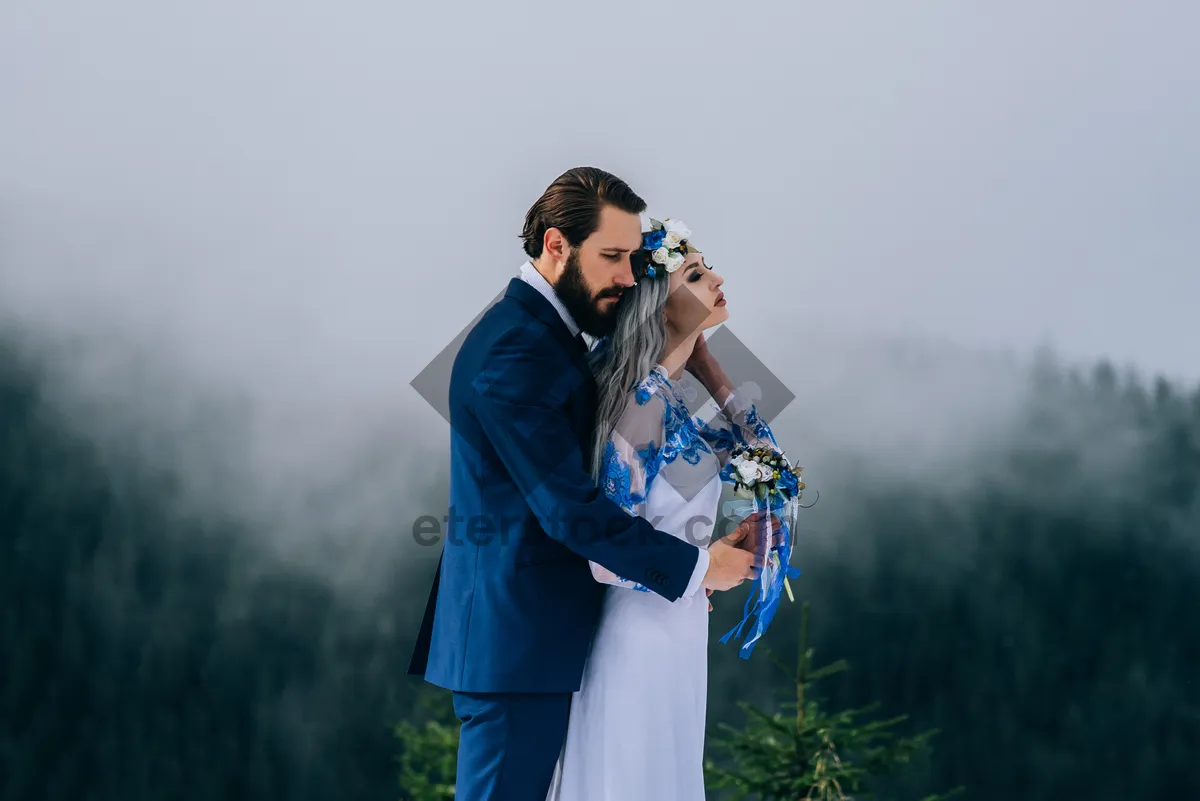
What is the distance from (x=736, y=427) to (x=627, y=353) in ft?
1.33

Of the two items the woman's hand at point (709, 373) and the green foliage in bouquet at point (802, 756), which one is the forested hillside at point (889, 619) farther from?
the woman's hand at point (709, 373)

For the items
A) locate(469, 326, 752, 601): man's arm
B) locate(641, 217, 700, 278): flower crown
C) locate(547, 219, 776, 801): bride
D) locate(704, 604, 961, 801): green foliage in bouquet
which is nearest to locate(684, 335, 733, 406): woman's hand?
locate(547, 219, 776, 801): bride

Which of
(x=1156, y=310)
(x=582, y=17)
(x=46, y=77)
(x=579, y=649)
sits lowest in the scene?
(x=579, y=649)

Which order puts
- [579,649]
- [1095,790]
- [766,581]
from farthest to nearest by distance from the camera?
[1095,790] < [766,581] < [579,649]

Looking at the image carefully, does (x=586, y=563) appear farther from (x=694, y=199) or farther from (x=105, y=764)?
(x=105, y=764)

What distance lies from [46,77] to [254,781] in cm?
315

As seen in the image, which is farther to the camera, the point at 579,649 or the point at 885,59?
the point at 885,59

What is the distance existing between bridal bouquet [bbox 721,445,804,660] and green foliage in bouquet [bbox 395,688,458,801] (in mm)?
2361

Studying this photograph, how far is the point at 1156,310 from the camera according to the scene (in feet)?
16.6

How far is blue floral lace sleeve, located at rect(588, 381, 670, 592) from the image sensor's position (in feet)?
8.30

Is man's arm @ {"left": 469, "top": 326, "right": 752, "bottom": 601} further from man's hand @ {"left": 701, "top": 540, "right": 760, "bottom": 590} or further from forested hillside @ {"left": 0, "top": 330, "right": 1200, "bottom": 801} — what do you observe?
forested hillside @ {"left": 0, "top": 330, "right": 1200, "bottom": 801}

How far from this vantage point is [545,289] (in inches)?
101

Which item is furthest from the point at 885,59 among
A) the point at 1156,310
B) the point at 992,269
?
the point at 1156,310

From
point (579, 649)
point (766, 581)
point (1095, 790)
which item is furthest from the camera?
point (1095, 790)
